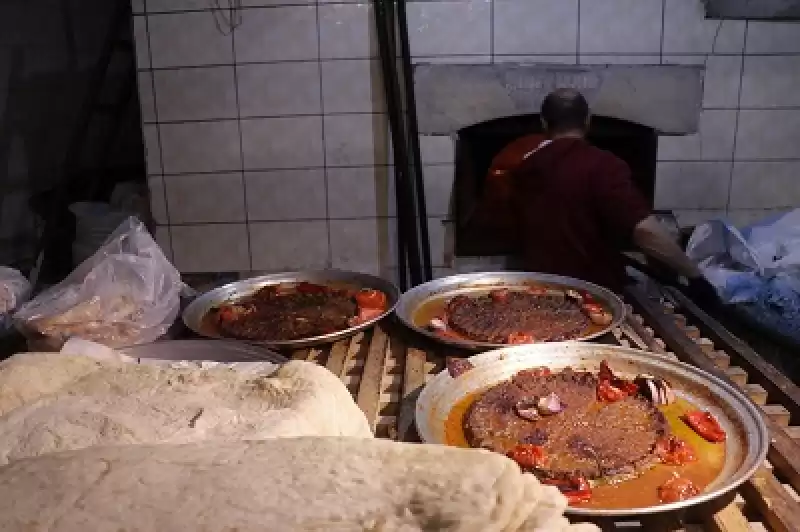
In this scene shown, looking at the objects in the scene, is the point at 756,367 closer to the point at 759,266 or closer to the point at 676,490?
the point at 676,490

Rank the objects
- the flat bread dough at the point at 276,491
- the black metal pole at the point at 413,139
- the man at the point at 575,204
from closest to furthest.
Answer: the flat bread dough at the point at 276,491 < the man at the point at 575,204 < the black metal pole at the point at 413,139

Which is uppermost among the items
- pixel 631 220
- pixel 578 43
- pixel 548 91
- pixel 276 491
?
pixel 578 43

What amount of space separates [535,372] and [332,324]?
639mm

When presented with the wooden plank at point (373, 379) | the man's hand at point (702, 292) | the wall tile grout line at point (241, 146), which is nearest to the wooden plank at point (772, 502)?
the wooden plank at point (373, 379)

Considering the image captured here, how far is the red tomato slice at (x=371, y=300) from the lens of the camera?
7.88 feet

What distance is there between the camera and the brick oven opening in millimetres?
4121

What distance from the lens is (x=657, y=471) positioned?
1.50 meters

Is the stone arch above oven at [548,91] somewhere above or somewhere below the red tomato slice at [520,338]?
above

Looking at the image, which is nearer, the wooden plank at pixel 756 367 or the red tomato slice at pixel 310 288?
the wooden plank at pixel 756 367

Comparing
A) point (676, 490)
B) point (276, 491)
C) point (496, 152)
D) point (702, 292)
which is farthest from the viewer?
point (496, 152)

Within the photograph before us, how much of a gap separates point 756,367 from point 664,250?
3.57ft

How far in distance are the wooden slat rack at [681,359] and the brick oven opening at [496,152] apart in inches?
68.6

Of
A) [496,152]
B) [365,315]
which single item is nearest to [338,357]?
[365,315]

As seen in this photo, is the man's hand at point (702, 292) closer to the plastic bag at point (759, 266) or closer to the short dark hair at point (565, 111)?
the plastic bag at point (759, 266)
